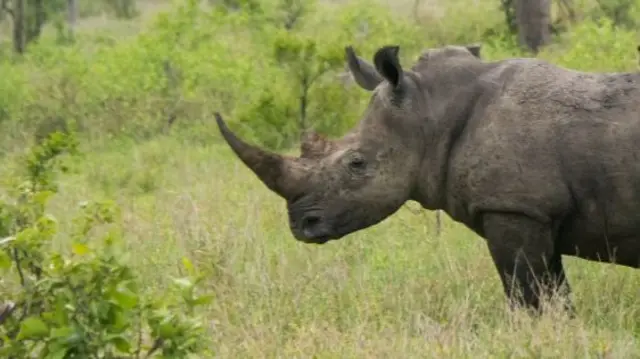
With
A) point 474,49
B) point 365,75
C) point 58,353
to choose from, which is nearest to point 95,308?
point 58,353

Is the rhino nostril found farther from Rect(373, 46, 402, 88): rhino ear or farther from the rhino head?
Rect(373, 46, 402, 88): rhino ear

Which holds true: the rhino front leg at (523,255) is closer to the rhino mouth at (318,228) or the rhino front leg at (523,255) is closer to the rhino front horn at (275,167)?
the rhino mouth at (318,228)

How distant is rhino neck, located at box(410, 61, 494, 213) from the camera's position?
20.8 ft

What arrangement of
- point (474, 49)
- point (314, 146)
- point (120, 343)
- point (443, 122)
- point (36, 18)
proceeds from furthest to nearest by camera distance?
1. point (36, 18)
2. point (474, 49)
3. point (314, 146)
4. point (443, 122)
5. point (120, 343)

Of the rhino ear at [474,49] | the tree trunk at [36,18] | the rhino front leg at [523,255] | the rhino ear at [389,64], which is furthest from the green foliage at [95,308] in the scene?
the tree trunk at [36,18]

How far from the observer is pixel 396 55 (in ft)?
20.8

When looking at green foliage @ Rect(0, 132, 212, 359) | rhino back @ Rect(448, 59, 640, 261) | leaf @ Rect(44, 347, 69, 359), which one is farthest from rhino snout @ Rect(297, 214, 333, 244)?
leaf @ Rect(44, 347, 69, 359)

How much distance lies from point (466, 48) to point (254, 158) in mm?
1174

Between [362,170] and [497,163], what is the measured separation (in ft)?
2.24

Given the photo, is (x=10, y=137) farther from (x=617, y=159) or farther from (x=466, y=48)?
(x=617, y=159)

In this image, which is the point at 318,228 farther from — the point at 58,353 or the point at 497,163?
the point at 58,353

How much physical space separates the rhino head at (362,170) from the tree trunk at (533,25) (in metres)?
13.1

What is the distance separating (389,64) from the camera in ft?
20.9

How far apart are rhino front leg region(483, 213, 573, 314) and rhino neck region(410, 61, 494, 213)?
31 cm
